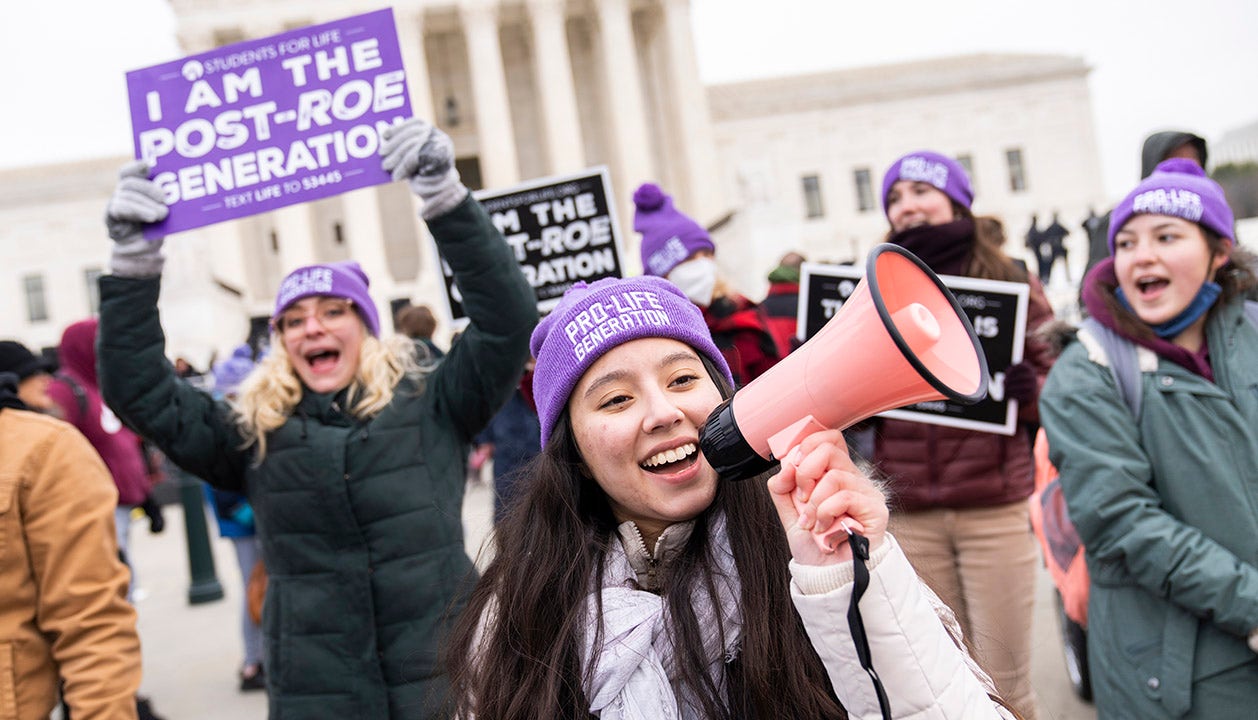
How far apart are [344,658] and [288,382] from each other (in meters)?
0.85

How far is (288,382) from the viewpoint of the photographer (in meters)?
3.04

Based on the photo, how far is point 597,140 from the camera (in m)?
41.8

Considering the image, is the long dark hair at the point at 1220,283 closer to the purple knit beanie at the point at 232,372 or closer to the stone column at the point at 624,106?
the purple knit beanie at the point at 232,372

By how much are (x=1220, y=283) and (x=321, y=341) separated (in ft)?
8.77

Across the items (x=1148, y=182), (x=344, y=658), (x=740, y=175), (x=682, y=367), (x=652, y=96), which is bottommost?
(x=344, y=658)

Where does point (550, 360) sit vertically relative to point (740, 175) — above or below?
below

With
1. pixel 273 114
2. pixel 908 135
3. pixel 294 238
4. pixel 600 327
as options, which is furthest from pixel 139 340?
pixel 908 135

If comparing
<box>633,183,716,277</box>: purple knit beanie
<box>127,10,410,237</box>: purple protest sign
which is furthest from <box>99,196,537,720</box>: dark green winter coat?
<box>633,183,716,277</box>: purple knit beanie

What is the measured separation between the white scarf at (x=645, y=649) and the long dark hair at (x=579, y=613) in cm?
2

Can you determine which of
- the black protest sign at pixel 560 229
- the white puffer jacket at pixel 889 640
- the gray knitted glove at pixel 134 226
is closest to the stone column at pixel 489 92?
the black protest sign at pixel 560 229

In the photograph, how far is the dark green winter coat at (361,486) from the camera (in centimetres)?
279

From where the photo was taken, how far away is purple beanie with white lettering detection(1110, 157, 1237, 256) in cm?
278

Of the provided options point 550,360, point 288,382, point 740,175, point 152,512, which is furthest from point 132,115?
point 740,175

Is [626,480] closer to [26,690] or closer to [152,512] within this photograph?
[26,690]
